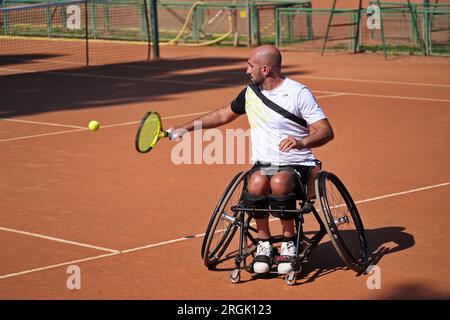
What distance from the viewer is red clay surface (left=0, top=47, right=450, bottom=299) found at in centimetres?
691

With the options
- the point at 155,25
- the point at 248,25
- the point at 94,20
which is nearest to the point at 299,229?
the point at 155,25

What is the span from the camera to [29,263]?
24.4 feet

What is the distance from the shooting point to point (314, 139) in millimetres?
6734

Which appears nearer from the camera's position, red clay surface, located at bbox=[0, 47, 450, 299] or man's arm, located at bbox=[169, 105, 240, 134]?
red clay surface, located at bbox=[0, 47, 450, 299]

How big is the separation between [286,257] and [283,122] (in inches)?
36.0

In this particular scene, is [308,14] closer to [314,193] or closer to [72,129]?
[72,129]

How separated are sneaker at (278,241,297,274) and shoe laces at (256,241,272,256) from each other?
10 cm

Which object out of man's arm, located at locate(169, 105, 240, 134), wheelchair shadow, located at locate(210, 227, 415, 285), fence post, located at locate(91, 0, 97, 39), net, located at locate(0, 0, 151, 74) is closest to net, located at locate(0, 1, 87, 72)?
net, located at locate(0, 0, 151, 74)

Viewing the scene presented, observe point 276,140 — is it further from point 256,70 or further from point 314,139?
point 256,70

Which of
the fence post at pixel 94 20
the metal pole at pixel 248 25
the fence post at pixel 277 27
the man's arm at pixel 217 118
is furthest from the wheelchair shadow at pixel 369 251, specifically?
the fence post at pixel 94 20

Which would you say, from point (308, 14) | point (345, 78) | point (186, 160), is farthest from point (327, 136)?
point (308, 14)

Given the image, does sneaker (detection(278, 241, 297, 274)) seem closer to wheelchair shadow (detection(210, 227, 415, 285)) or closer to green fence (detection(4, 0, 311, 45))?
wheelchair shadow (detection(210, 227, 415, 285))

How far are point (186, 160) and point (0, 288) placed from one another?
16.8 feet

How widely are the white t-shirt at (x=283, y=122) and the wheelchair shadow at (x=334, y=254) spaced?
77cm
